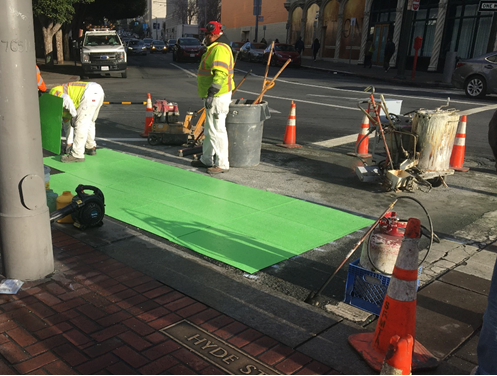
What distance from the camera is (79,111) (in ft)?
26.7

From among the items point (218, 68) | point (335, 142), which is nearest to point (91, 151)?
point (218, 68)

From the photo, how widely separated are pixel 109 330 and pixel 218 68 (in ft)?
15.9

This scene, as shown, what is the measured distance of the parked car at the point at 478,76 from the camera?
1823 cm

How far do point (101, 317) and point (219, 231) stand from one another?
2.09 meters

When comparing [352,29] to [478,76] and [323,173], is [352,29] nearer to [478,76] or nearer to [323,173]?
[478,76]

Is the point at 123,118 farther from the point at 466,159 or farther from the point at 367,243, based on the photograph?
the point at 367,243

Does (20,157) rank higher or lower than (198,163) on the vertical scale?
higher

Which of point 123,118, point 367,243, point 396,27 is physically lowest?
point 123,118

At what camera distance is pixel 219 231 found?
18.6 feet

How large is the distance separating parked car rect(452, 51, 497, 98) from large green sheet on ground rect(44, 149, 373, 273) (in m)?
14.3

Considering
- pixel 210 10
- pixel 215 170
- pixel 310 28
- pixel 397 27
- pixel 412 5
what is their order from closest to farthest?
pixel 215 170 → pixel 412 5 → pixel 397 27 → pixel 310 28 → pixel 210 10

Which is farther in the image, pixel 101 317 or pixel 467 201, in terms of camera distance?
pixel 467 201

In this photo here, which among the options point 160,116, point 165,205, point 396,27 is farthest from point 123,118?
point 396,27

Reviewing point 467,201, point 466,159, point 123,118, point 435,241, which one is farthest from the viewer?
point 123,118
